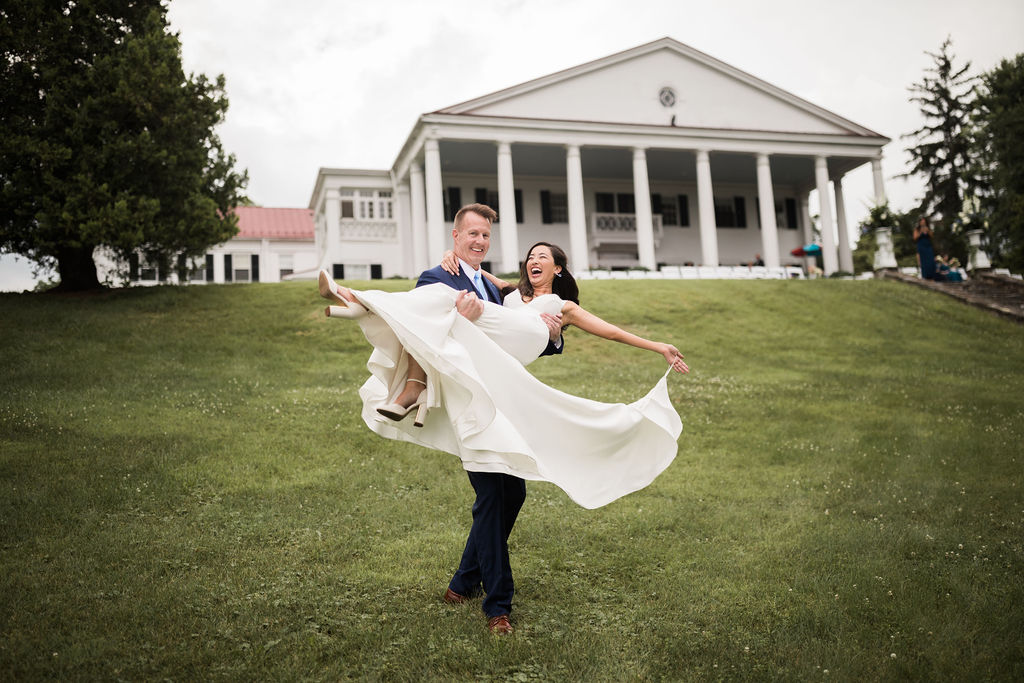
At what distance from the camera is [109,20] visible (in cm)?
2073

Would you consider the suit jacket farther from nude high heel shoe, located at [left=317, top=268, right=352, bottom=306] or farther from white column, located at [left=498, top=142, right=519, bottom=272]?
white column, located at [left=498, top=142, right=519, bottom=272]

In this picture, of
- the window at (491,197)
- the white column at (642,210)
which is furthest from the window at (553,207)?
the white column at (642,210)

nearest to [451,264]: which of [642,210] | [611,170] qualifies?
[642,210]

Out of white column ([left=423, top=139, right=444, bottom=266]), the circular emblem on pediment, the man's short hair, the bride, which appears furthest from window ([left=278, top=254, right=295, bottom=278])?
the man's short hair

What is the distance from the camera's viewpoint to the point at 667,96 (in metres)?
34.9

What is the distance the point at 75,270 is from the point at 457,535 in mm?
18524

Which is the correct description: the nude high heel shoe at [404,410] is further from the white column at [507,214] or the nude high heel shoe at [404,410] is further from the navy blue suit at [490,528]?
the white column at [507,214]

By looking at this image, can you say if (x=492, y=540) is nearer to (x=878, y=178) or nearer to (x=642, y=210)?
(x=642, y=210)

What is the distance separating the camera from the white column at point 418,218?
32.8 m

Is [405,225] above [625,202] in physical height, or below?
below

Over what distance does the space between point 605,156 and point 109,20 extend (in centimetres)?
2132

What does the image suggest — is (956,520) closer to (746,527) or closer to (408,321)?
(746,527)

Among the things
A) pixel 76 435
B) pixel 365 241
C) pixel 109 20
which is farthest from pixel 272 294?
pixel 365 241

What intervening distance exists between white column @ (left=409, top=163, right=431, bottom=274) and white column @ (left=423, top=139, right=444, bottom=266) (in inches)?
70.9
